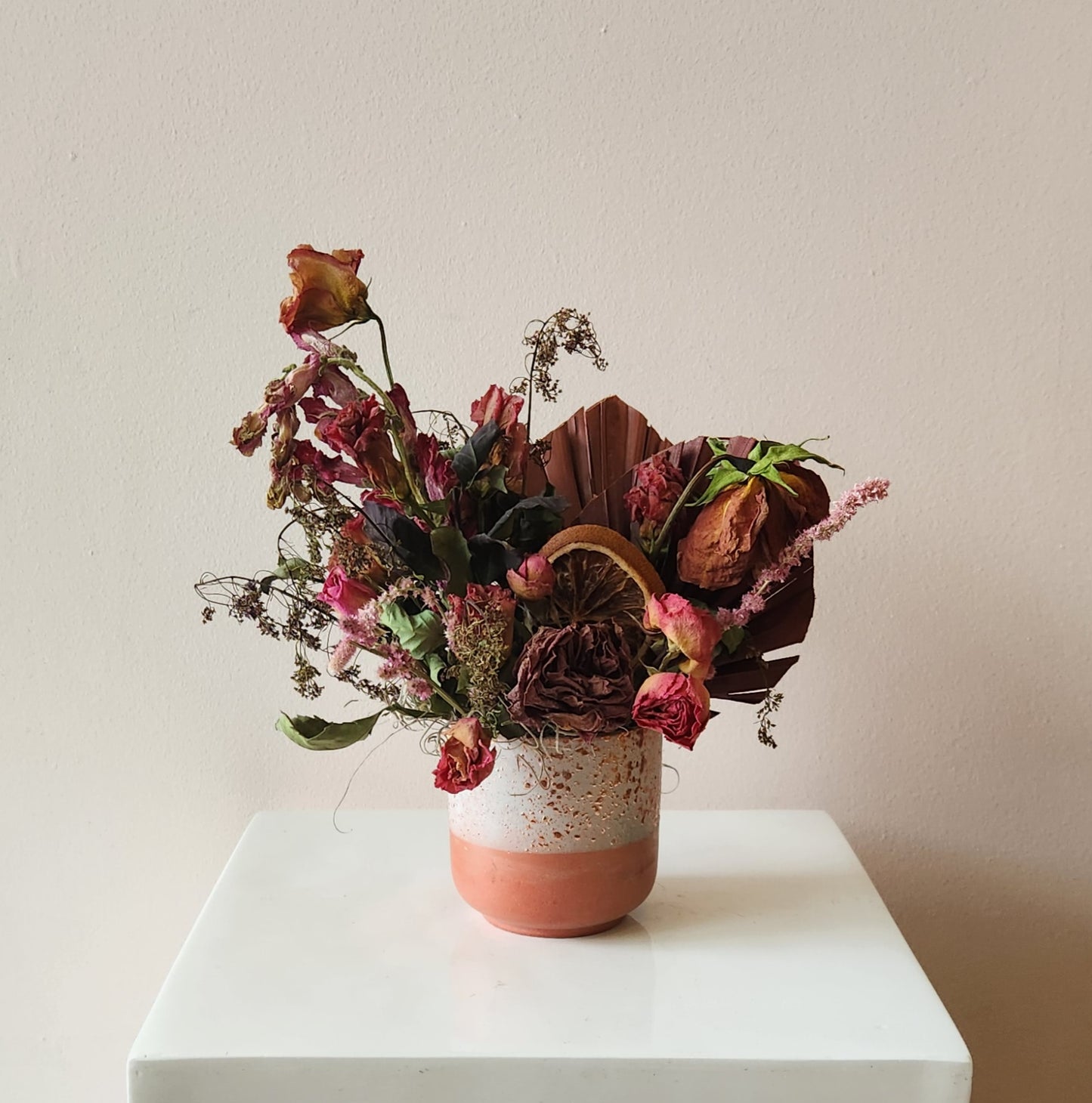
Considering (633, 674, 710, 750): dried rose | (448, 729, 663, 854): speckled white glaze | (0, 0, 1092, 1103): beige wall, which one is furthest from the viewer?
(0, 0, 1092, 1103): beige wall

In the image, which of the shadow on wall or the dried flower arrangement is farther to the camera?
the shadow on wall

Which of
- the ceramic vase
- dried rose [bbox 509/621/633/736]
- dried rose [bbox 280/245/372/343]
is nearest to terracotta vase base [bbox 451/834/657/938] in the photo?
the ceramic vase

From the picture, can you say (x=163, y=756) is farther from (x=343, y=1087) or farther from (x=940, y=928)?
(x=940, y=928)

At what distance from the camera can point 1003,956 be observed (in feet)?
3.82

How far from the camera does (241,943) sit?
33.6 inches

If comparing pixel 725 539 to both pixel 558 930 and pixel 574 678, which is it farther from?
pixel 558 930

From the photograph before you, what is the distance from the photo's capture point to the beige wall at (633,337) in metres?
1.07

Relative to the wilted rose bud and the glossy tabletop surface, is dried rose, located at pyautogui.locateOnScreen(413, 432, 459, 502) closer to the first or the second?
the wilted rose bud

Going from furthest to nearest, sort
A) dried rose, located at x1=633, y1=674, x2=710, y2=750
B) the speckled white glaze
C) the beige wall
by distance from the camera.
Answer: the beige wall, the speckled white glaze, dried rose, located at x1=633, y1=674, x2=710, y2=750

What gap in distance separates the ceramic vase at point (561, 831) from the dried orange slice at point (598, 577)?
0.29ft

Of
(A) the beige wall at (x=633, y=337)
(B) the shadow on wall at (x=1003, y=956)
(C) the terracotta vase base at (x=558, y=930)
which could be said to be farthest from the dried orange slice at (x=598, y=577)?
(B) the shadow on wall at (x=1003, y=956)

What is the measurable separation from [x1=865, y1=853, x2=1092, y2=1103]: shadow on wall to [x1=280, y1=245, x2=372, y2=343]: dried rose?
0.77m

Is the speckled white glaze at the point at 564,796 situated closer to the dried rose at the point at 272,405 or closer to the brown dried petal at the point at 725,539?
the brown dried petal at the point at 725,539

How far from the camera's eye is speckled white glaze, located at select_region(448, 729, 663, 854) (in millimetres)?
804
